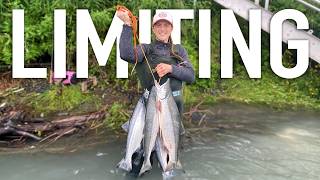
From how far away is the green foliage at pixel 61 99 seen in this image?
879cm

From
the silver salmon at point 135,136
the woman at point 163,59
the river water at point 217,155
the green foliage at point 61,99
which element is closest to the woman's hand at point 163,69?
the woman at point 163,59

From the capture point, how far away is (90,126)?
7.93 metres

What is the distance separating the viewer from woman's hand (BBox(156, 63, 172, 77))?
5.48 metres

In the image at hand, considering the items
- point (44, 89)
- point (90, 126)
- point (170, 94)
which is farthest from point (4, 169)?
point (44, 89)

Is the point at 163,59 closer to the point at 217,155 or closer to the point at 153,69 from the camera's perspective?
the point at 153,69

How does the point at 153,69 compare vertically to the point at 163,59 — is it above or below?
below

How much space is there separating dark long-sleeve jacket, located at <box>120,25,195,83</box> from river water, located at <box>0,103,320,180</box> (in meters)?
1.27

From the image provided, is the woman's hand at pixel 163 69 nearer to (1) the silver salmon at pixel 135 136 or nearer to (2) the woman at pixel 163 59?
(2) the woman at pixel 163 59

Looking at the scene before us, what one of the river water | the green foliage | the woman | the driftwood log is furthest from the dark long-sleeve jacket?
the green foliage

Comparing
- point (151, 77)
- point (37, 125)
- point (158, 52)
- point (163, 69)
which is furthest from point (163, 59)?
point (37, 125)

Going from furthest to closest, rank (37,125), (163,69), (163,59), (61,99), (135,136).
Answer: (61,99)
(37,125)
(163,59)
(135,136)
(163,69)

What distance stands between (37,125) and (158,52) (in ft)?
8.90

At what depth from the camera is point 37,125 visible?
25.3 ft

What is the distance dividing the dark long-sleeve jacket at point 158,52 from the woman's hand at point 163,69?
0.25 feet
